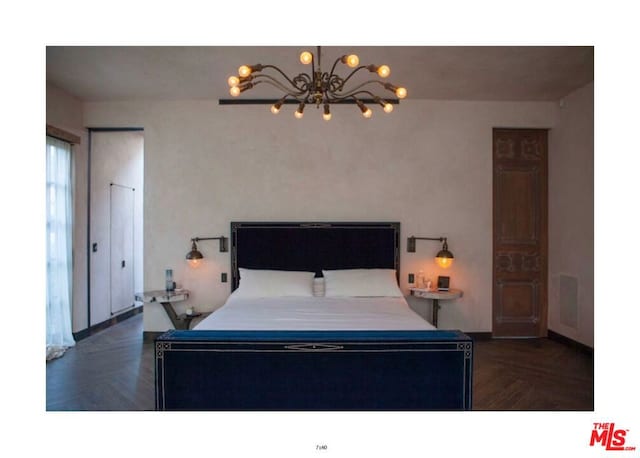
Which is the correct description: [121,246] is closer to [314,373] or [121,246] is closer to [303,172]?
[303,172]

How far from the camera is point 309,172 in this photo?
3.88 m

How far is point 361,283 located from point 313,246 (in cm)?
67

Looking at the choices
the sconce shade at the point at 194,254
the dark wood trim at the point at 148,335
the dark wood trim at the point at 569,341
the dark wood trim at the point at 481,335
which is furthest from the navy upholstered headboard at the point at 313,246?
the dark wood trim at the point at 569,341

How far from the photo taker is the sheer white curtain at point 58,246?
3463 mm

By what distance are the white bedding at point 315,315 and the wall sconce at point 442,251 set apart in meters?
0.68

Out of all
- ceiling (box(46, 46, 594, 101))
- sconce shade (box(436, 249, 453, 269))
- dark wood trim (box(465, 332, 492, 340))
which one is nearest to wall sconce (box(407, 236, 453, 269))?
sconce shade (box(436, 249, 453, 269))

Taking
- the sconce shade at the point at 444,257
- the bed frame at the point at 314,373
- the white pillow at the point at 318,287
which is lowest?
the bed frame at the point at 314,373

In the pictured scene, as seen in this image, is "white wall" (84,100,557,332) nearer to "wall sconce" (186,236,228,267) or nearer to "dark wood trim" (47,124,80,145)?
"wall sconce" (186,236,228,267)

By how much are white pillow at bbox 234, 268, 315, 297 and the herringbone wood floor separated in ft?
3.57

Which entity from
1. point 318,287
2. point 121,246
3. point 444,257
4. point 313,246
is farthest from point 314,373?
point 121,246

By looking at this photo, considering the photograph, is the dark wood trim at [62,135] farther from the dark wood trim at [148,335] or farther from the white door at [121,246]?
the dark wood trim at [148,335]

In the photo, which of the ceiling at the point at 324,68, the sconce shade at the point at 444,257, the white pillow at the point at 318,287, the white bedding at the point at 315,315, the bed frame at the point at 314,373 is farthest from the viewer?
the sconce shade at the point at 444,257

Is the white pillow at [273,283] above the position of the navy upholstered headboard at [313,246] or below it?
below

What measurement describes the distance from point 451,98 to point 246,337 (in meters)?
3.32
